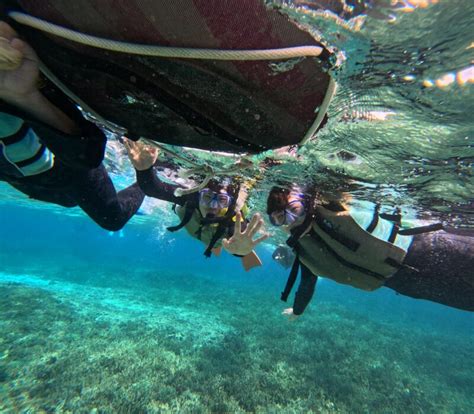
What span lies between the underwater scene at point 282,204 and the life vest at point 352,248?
47 mm

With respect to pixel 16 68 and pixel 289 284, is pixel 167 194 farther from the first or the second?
pixel 16 68

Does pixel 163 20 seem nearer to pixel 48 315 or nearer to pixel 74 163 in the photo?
pixel 74 163

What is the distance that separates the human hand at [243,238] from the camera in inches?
219

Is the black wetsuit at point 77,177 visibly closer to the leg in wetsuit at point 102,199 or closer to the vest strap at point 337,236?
the leg in wetsuit at point 102,199

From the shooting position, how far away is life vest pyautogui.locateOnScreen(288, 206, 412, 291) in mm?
7219

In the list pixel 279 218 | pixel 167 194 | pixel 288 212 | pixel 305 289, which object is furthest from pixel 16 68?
pixel 305 289

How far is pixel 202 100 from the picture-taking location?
7.35 ft

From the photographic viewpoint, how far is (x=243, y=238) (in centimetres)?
571

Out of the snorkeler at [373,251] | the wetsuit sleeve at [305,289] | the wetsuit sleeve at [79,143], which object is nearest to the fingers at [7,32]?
the wetsuit sleeve at [79,143]

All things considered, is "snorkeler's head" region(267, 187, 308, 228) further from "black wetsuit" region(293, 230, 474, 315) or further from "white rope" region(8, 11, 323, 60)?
"white rope" region(8, 11, 323, 60)

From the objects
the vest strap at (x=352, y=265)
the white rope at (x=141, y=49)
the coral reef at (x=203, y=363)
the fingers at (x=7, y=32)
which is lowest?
the coral reef at (x=203, y=363)

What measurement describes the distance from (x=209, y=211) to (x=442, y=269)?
6.79m

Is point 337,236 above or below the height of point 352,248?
above

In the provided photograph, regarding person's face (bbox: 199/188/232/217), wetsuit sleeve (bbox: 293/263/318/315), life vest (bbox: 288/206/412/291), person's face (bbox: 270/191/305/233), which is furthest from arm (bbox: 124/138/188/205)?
wetsuit sleeve (bbox: 293/263/318/315)
